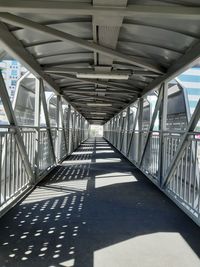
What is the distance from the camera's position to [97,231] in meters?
3.19

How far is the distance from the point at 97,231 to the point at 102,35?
2444mm

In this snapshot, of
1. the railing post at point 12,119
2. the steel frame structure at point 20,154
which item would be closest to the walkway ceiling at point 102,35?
the railing post at point 12,119

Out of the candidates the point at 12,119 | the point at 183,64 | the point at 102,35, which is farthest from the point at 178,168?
the point at 12,119

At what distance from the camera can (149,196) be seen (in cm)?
505

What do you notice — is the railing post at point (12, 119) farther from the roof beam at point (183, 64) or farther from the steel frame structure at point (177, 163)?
the roof beam at point (183, 64)

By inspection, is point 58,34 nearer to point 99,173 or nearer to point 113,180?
point 113,180

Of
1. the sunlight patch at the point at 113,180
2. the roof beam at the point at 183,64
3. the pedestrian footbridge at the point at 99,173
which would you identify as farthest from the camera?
the sunlight patch at the point at 113,180

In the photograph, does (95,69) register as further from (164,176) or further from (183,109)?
(183,109)

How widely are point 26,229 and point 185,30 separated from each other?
10.0 feet

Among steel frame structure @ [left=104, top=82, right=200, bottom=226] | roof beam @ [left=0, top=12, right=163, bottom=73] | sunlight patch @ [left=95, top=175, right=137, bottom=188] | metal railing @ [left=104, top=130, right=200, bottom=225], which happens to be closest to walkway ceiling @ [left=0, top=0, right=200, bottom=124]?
roof beam @ [left=0, top=12, right=163, bottom=73]

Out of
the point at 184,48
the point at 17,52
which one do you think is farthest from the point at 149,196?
the point at 17,52

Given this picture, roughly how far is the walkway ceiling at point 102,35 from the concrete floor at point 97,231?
7.31 feet

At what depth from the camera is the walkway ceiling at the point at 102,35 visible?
9.39 feet

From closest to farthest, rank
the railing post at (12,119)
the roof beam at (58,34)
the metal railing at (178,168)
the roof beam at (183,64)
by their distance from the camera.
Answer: the roof beam at (58,34), the railing post at (12,119), the metal railing at (178,168), the roof beam at (183,64)
